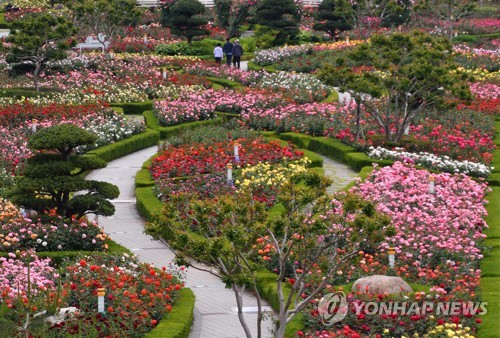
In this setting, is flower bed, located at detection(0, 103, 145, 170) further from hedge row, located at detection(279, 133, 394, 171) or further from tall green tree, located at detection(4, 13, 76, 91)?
tall green tree, located at detection(4, 13, 76, 91)

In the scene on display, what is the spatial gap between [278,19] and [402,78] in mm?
25583

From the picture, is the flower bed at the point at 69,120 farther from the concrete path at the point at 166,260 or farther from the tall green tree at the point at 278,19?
the tall green tree at the point at 278,19

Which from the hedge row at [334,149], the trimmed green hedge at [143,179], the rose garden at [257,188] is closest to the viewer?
the rose garden at [257,188]

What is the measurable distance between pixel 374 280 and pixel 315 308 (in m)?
1.06

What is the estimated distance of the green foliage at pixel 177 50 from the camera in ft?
167

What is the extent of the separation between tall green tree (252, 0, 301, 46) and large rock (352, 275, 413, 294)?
3586cm

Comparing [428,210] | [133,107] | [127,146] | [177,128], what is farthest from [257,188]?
[133,107]

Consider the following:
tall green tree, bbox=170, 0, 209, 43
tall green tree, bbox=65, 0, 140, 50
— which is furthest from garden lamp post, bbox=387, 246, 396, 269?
tall green tree, bbox=170, 0, 209, 43

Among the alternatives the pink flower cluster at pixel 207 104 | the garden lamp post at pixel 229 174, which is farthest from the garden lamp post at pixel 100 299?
the pink flower cluster at pixel 207 104

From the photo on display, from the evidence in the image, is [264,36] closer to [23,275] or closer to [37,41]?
[37,41]

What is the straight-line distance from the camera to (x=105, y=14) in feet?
164

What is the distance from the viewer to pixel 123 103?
117ft

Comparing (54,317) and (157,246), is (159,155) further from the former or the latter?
(54,317)

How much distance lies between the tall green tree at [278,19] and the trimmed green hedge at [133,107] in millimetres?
17101
